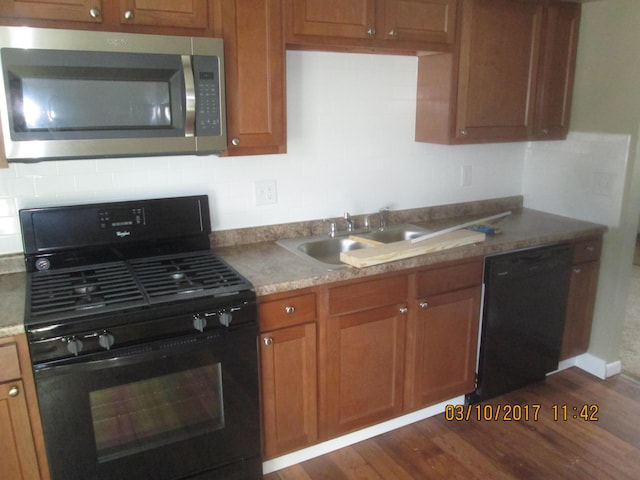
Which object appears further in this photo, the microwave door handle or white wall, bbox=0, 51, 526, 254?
white wall, bbox=0, 51, 526, 254

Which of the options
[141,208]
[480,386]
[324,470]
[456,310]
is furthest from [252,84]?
[480,386]

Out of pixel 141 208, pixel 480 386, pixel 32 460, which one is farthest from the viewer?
pixel 480 386

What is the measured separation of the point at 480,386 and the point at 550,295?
60cm

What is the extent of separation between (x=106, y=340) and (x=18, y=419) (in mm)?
360

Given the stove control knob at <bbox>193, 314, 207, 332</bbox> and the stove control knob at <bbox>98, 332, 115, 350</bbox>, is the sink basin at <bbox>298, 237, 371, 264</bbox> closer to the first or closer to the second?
the stove control knob at <bbox>193, 314, 207, 332</bbox>

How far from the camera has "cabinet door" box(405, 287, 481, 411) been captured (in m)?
2.42

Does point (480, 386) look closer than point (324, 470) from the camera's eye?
No

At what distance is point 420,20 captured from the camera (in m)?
2.38

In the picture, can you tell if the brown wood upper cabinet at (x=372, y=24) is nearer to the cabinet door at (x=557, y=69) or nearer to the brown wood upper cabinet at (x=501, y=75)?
the brown wood upper cabinet at (x=501, y=75)

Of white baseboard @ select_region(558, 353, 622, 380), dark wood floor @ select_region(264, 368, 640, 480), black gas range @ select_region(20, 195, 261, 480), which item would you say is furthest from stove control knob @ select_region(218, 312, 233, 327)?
white baseboard @ select_region(558, 353, 622, 380)

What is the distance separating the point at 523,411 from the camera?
272 centimetres

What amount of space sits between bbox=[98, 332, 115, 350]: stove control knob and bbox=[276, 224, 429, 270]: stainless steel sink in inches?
36.0

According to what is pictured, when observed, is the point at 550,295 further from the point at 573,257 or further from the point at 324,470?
the point at 324,470

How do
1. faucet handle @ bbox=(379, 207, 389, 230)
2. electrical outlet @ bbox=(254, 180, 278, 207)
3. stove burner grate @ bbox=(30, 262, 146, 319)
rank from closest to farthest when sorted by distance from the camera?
stove burner grate @ bbox=(30, 262, 146, 319)
electrical outlet @ bbox=(254, 180, 278, 207)
faucet handle @ bbox=(379, 207, 389, 230)
